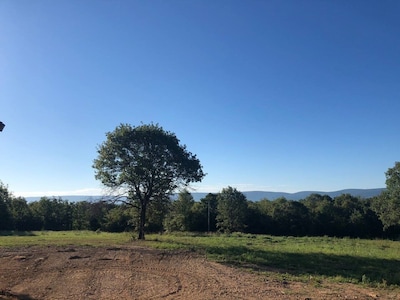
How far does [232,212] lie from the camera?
68.1 metres

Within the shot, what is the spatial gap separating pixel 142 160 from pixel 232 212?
45.6 metres

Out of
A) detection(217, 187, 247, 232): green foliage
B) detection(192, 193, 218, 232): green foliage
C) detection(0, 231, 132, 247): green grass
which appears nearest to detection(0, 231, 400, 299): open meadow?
detection(0, 231, 132, 247): green grass

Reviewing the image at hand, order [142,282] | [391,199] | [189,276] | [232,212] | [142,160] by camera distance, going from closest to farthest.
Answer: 1. [142,282]
2. [189,276]
3. [142,160]
4. [391,199]
5. [232,212]

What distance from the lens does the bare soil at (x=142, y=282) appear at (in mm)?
9781

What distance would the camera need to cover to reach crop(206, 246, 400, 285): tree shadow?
13578mm

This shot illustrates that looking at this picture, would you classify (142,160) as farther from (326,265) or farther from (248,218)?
(248,218)

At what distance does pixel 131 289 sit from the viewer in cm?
1035

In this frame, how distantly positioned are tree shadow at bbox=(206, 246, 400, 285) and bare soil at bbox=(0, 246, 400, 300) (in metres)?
1.73

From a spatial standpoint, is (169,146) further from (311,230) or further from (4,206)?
(311,230)

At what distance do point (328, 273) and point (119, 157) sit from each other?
18.0m

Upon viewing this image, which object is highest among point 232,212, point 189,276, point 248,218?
point 232,212

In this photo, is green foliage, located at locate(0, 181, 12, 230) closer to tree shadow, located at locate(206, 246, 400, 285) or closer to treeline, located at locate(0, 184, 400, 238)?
treeline, located at locate(0, 184, 400, 238)

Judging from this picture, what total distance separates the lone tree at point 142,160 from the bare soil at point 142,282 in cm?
1066

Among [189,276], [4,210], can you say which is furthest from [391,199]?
[4,210]
